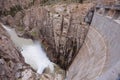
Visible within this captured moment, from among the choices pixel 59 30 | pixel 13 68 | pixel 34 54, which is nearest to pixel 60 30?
pixel 59 30

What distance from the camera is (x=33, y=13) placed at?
36.0 meters

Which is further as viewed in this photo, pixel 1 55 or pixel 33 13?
pixel 33 13

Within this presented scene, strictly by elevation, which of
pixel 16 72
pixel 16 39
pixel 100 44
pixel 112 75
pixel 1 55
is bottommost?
pixel 16 39

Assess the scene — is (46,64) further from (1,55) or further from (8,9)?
(8,9)

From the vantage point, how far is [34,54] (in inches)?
1155

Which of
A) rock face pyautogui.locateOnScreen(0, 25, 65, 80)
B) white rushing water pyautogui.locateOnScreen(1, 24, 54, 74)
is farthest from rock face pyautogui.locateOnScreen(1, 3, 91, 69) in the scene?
rock face pyautogui.locateOnScreen(0, 25, 65, 80)

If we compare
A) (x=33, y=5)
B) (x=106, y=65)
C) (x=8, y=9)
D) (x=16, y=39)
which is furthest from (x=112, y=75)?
(x=8, y=9)

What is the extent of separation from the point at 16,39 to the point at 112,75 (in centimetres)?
2457

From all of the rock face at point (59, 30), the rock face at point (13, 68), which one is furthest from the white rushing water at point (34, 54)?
the rock face at point (13, 68)

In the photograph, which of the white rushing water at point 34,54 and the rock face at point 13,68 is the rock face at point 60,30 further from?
the rock face at point 13,68

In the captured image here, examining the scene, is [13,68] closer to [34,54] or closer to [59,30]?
[34,54]

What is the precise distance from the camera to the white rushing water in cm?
2658

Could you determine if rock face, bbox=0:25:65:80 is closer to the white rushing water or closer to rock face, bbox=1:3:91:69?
the white rushing water

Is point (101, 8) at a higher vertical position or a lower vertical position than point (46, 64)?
higher
